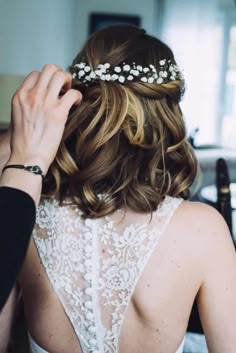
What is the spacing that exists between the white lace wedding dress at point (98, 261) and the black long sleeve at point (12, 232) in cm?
37

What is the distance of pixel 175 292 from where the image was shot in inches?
38.6

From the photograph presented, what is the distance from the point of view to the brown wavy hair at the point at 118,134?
0.98 m

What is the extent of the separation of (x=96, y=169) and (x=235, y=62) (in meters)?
4.61

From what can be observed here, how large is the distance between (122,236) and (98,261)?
66 mm

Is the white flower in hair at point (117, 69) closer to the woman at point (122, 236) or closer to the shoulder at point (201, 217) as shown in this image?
the woman at point (122, 236)

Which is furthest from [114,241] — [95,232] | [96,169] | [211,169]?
[211,169]

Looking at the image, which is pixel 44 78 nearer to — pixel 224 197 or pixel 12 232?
pixel 12 232

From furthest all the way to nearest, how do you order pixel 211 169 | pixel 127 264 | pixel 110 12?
pixel 110 12
pixel 211 169
pixel 127 264

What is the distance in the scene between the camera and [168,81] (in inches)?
40.0

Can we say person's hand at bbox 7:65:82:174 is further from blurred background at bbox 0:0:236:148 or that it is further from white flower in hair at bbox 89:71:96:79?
blurred background at bbox 0:0:236:148

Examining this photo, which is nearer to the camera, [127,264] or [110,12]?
[127,264]

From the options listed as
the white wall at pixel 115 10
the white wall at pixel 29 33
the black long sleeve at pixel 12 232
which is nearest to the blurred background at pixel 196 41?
the white wall at pixel 115 10

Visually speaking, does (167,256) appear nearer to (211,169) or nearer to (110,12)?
(211,169)

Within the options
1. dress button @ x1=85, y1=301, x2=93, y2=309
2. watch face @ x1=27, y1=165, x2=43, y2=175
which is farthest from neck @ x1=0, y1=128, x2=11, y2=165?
watch face @ x1=27, y1=165, x2=43, y2=175
